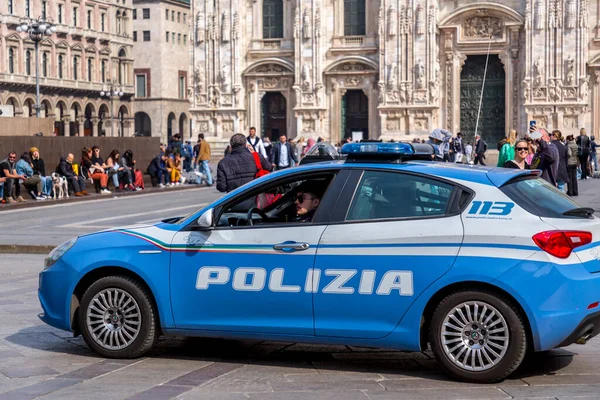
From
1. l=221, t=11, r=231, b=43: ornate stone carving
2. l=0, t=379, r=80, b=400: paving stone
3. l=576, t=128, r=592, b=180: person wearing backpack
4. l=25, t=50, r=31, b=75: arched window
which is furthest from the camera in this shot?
l=25, t=50, r=31, b=75: arched window

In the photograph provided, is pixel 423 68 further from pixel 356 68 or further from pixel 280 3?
pixel 280 3

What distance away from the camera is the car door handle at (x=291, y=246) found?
8078mm

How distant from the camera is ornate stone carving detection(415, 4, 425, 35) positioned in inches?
1976

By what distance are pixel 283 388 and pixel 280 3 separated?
47.8 meters

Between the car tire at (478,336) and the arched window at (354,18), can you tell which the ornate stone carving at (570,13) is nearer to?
the arched window at (354,18)

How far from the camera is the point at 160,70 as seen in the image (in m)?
94.1

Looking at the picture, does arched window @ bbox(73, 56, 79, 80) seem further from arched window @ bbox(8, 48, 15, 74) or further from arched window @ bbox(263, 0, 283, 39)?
arched window @ bbox(263, 0, 283, 39)

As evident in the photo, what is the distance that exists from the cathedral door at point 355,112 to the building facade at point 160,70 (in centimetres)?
4164

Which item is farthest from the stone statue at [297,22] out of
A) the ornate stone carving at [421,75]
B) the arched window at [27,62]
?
the arched window at [27,62]

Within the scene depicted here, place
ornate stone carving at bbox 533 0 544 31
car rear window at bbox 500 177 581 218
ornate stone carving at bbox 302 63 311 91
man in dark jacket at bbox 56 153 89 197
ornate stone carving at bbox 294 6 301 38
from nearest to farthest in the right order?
1. car rear window at bbox 500 177 581 218
2. man in dark jacket at bbox 56 153 89 197
3. ornate stone carving at bbox 533 0 544 31
4. ornate stone carving at bbox 294 6 301 38
5. ornate stone carving at bbox 302 63 311 91

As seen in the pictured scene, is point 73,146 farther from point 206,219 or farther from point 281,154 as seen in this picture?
point 206,219

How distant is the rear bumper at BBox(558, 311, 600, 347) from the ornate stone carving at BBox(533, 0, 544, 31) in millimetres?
42466

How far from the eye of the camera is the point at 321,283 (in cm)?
801

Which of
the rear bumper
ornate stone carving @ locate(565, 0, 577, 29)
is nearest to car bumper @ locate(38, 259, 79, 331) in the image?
the rear bumper
